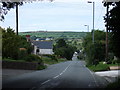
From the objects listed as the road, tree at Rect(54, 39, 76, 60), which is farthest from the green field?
the road

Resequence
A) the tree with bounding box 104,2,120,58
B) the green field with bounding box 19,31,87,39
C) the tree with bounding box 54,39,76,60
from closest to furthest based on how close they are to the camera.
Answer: the tree with bounding box 104,2,120,58 < the green field with bounding box 19,31,87,39 < the tree with bounding box 54,39,76,60

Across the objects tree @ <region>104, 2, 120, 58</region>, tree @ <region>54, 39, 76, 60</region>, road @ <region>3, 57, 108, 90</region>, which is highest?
tree @ <region>104, 2, 120, 58</region>

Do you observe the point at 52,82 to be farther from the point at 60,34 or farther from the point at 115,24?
the point at 60,34

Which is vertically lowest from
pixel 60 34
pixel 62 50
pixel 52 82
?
pixel 62 50

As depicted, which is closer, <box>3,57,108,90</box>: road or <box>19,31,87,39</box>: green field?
<box>3,57,108,90</box>: road

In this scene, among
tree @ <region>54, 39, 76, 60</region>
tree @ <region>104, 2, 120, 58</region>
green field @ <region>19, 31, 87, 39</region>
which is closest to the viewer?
→ tree @ <region>104, 2, 120, 58</region>

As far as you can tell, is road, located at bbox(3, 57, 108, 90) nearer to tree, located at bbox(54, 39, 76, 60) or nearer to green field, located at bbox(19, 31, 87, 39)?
green field, located at bbox(19, 31, 87, 39)

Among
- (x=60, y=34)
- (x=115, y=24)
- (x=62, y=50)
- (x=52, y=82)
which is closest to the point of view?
(x=115, y=24)

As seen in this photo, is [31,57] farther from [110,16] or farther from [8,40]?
[110,16]

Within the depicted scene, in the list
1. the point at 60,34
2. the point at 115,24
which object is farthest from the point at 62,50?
the point at 115,24

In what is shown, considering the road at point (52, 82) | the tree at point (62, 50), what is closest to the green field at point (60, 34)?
the tree at point (62, 50)

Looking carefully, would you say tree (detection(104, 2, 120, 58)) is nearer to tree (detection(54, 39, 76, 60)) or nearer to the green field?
A: the green field

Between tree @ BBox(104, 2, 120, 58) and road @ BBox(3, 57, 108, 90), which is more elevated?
tree @ BBox(104, 2, 120, 58)

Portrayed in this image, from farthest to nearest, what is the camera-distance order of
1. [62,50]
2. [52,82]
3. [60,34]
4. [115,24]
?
[60,34] < [62,50] < [52,82] < [115,24]
